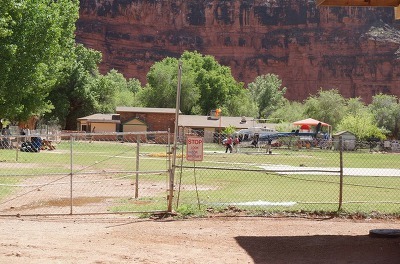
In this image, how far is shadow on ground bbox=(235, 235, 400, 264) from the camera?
30.9ft

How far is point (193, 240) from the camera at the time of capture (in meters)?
10.8

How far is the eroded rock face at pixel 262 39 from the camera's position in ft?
509

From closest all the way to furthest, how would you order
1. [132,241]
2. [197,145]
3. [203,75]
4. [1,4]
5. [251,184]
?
[132,241] → [197,145] → [251,184] → [1,4] → [203,75]

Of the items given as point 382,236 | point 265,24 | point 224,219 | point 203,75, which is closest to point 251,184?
point 224,219

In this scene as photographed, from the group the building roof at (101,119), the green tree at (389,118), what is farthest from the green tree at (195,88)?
the green tree at (389,118)

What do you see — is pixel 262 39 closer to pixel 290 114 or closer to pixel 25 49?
pixel 290 114

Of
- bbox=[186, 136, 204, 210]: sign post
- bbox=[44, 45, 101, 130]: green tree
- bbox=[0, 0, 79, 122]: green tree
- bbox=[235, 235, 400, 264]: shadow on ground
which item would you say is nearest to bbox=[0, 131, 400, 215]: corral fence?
bbox=[186, 136, 204, 210]: sign post

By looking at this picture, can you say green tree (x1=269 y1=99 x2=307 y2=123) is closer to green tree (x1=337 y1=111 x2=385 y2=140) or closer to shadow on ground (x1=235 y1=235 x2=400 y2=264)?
green tree (x1=337 y1=111 x2=385 y2=140)

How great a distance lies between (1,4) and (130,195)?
15439 millimetres

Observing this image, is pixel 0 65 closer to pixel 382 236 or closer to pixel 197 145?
pixel 197 145

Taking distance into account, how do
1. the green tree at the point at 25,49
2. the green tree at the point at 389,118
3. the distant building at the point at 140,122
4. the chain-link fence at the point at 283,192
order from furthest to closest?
the green tree at the point at 389,118, the distant building at the point at 140,122, the green tree at the point at 25,49, the chain-link fence at the point at 283,192

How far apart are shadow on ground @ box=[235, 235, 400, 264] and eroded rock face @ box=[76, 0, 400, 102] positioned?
146614 mm

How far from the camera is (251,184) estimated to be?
22297 mm

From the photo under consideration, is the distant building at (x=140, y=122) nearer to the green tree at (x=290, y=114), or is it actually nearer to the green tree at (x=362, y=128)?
the green tree at (x=362, y=128)
